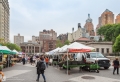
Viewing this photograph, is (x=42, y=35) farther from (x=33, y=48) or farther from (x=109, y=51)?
(x=109, y=51)

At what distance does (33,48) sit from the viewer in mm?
162500

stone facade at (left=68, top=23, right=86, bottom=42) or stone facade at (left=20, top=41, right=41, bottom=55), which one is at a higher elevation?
stone facade at (left=68, top=23, right=86, bottom=42)

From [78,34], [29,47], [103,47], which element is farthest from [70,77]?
[29,47]

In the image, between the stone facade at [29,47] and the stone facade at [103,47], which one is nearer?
the stone facade at [103,47]

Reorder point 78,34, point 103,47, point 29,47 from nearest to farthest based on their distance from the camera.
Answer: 1. point 103,47
2. point 78,34
3. point 29,47

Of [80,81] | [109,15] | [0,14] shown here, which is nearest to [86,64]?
[80,81]

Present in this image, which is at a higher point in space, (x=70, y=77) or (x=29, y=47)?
(x=29, y=47)

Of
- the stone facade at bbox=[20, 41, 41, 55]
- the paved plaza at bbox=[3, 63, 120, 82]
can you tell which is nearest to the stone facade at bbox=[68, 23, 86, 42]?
the stone facade at bbox=[20, 41, 41, 55]

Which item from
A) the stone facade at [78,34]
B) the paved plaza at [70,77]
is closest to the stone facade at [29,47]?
the stone facade at [78,34]

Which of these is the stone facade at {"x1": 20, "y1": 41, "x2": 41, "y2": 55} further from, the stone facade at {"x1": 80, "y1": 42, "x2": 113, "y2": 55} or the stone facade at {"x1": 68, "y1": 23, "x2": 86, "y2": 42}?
the stone facade at {"x1": 80, "y1": 42, "x2": 113, "y2": 55}

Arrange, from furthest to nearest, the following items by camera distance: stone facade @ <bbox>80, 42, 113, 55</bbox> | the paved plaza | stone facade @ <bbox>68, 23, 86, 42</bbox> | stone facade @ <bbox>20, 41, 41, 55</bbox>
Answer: stone facade @ <bbox>20, 41, 41, 55</bbox> < stone facade @ <bbox>68, 23, 86, 42</bbox> < stone facade @ <bbox>80, 42, 113, 55</bbox> < the paved plaza

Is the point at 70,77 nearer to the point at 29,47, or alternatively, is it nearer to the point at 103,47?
the point at 103,47

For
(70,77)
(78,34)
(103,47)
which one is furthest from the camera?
(78,34)

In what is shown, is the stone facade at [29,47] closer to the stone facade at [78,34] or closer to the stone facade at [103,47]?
the stone facade at [78,34]
